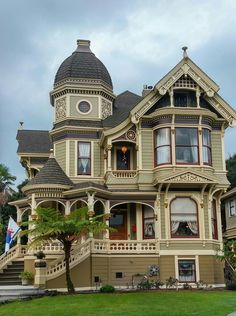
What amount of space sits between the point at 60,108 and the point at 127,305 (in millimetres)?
16371

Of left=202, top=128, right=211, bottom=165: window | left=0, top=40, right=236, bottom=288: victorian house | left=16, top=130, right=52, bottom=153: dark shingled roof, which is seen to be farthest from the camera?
left=16, top=130, right=52, bottom=153: dark shingled roof

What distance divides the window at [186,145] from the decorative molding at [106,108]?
17.9 ft

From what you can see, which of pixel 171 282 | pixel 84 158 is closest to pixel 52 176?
pixel 84 158

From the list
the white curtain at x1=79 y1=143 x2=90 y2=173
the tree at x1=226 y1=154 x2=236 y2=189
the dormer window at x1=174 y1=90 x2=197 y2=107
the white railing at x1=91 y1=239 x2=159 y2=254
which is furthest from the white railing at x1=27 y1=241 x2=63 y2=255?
the tree at x1=226 y1=154 x2=236 y2=189

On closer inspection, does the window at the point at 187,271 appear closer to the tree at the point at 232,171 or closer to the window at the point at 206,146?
the window at the point at 206,146

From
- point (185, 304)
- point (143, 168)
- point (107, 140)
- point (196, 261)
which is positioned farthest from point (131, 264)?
point (185, 304)

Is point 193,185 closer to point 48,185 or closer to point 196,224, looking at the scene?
point 196,224

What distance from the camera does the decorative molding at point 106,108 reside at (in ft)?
99.1

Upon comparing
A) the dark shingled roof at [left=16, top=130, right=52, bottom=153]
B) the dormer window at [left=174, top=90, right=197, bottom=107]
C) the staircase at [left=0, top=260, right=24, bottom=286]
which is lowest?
the staircase at [left=0, top=260, right=24, bottom=286]

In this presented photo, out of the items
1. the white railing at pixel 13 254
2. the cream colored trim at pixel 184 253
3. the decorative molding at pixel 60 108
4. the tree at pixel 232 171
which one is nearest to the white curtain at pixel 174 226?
the cream colored trim at pixel 184 253

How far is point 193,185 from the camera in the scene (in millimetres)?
26219

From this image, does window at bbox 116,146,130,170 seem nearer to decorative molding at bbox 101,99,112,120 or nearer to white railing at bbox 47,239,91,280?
decorative molding at bbox 101,99,112,120

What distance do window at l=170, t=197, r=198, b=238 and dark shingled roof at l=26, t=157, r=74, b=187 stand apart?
5.87 m

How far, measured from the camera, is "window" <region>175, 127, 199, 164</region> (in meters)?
26.7
